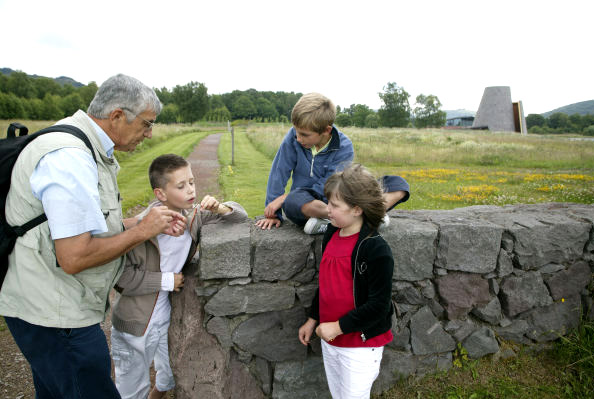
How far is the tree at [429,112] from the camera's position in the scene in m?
75.6

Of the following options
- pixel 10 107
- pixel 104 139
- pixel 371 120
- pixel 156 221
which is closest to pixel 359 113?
pixel 371 120

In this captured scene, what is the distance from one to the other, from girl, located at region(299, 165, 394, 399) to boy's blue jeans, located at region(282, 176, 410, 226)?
0.43 meters

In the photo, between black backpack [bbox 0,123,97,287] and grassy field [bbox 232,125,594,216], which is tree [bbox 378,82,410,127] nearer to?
grassy field [bbox 232,125,594,216]

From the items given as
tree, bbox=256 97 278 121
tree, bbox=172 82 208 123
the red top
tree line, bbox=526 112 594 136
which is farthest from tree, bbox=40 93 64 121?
tree line, bbox=526 112 594 136

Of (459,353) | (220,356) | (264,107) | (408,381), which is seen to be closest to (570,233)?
(459,353)

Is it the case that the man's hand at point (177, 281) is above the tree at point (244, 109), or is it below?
below

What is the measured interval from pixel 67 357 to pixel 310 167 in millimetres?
2112

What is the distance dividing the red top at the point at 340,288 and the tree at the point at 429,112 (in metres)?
81.1

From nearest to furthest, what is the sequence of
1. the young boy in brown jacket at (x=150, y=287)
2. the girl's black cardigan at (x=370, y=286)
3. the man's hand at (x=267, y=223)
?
1. the girl's black cardigan at (x=370, y=286)
2. the young boy in brown jacket at (x=150, y=287)
3. the man's hand at (x=267, y=223)

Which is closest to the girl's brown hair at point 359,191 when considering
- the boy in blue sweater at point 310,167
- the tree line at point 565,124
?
the boy in blue sweater at point 310,167

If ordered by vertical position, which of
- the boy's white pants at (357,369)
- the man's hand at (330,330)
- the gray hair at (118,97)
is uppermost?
the gray hair at (118,97)

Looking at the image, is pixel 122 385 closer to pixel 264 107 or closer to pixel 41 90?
pixel 41 90

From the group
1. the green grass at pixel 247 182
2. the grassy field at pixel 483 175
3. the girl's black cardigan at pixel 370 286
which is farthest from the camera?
the grassy field at pixel 483 175

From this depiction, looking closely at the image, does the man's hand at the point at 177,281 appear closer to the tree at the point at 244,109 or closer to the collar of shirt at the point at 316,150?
the collar of shirt at the point at 316,150
